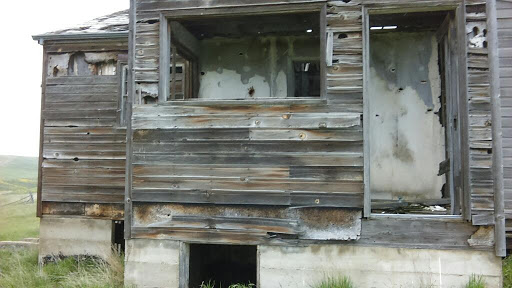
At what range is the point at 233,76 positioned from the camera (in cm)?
752

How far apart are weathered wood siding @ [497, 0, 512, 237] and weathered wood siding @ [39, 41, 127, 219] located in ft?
22.5

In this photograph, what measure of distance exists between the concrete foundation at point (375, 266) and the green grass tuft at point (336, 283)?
65 mm

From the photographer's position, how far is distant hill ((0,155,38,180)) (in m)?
19.6

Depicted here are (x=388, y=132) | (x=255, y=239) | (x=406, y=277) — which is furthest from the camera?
(x=388, y=132)

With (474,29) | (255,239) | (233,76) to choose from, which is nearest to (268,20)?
(233,76)

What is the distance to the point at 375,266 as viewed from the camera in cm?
495

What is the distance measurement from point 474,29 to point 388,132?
268 cm

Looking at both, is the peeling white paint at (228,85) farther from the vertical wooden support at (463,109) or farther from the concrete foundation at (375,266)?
the vertical wooden support at (463,109)

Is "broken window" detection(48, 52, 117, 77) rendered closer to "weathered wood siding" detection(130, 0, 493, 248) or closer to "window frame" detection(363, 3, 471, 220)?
"weathered wood siding" detection(130, 0, 493, 248)

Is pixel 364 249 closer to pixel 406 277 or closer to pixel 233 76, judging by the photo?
pixel 406 277

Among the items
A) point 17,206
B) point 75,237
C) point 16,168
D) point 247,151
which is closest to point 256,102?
point 247,151

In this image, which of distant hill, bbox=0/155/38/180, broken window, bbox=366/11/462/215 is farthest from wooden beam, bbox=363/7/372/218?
distant hill, bbox=0/155/38/180

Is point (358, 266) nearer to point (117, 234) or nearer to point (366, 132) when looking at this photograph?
point (366, 132)

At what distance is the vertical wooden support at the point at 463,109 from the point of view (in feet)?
15.8
